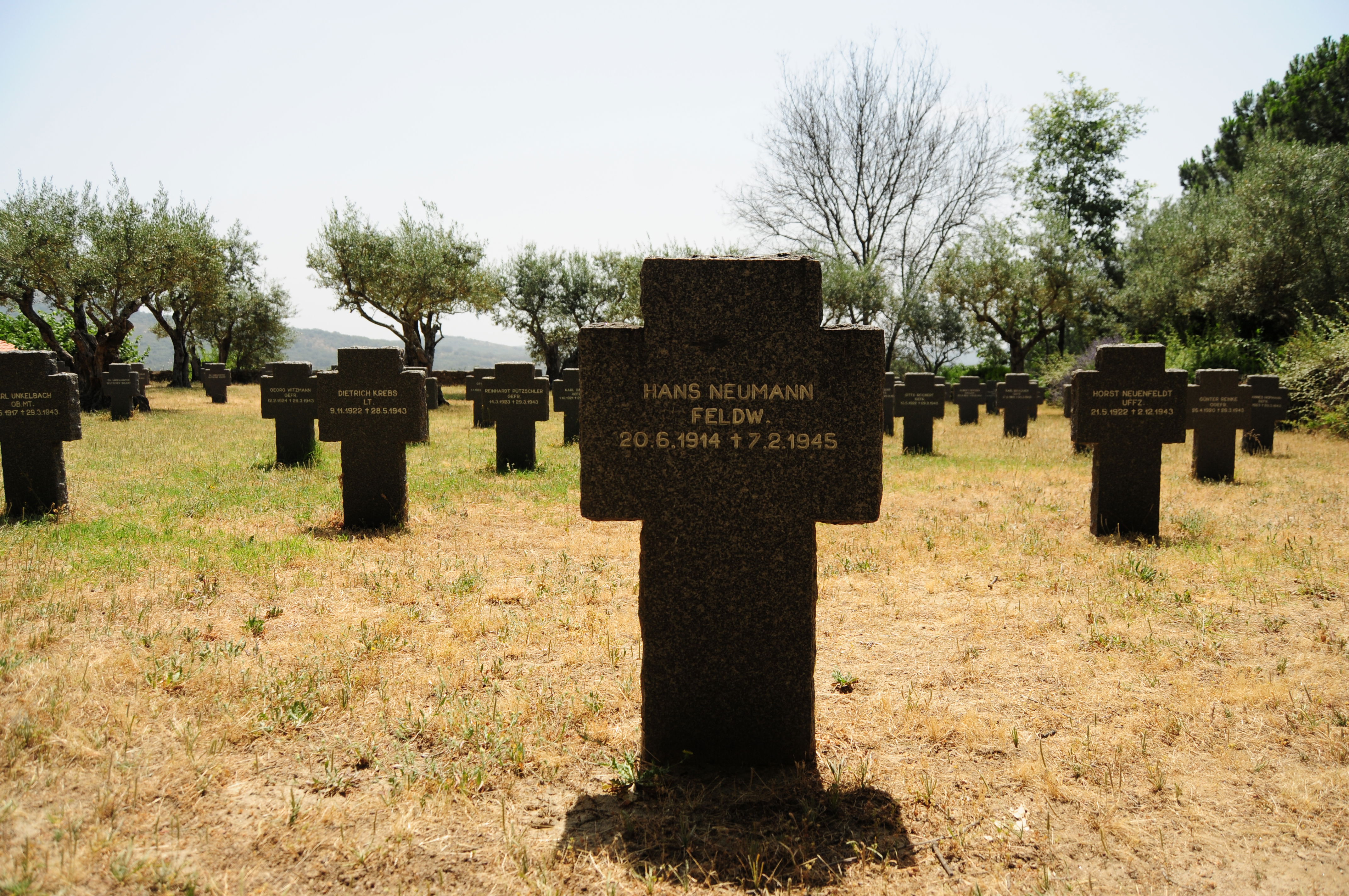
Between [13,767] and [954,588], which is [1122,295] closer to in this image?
[954,588]

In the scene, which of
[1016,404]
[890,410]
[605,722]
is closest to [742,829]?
[605,722]

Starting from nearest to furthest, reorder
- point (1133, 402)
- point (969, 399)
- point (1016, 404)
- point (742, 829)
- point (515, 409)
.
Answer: point (742, 829) → point (1133, 402) → point (515, 409) → point (1016, 404) → point (969, 399)

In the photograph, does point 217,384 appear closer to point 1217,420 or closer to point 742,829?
point 1217,420

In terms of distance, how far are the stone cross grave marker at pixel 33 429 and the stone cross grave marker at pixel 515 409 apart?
527cm

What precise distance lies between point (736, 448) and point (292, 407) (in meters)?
10.4

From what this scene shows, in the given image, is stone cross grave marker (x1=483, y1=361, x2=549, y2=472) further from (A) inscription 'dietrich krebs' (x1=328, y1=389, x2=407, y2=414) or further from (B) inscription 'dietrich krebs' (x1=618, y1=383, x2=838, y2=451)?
(B) inscription 'dietrich krebs' (x1=618, y1=383, x2=838, y2=451)

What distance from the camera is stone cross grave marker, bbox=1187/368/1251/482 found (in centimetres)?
1080

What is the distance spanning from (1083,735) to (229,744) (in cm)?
385

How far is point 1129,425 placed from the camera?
288 inches

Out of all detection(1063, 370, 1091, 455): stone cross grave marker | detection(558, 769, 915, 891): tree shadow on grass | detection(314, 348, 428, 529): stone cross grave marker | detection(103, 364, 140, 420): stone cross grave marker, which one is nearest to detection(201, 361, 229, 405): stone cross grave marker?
detection(103, 364, 140, 420): stone cross grave marker

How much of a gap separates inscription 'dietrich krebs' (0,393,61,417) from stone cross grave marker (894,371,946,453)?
12853 millimetres

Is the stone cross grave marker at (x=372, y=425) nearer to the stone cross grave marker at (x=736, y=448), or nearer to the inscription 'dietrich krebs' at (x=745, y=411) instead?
the stone cross grave marker at (x=736, y=448)

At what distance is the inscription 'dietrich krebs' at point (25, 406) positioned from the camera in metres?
7.37

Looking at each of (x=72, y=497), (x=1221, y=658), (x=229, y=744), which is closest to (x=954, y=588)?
(x=1221, y=658)
